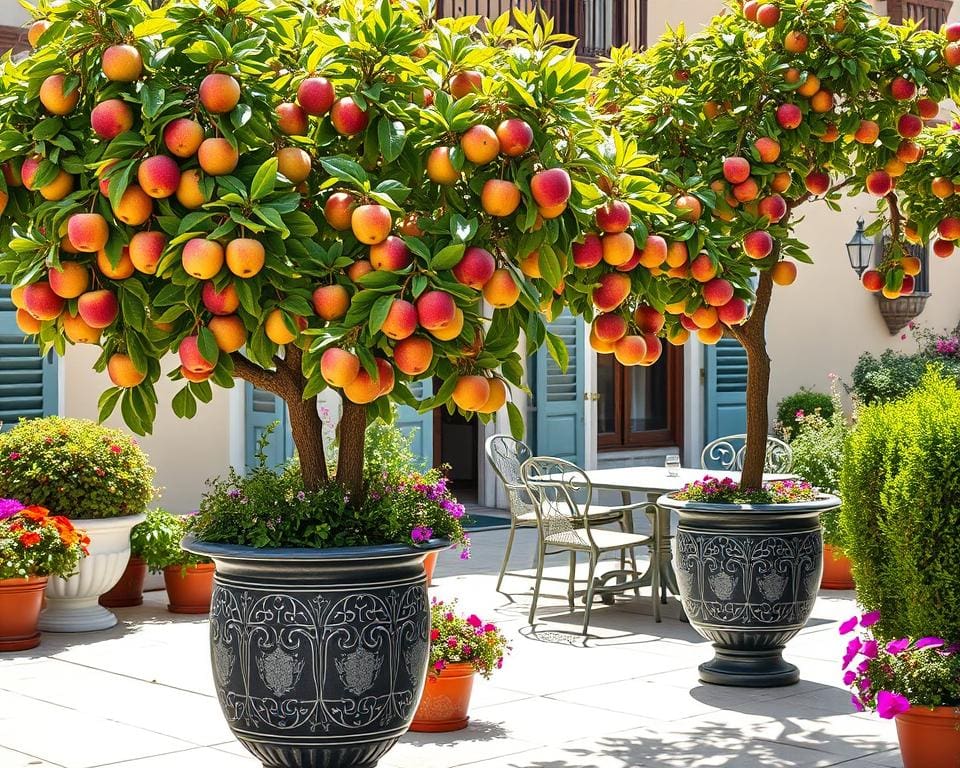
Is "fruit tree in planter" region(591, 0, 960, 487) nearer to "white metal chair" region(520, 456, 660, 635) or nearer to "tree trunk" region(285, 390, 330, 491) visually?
"tree trunk" region(285, 390, 330, 491)

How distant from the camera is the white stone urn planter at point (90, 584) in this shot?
7.43 meters

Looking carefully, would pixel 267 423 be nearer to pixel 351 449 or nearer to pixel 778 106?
pixel 778 106

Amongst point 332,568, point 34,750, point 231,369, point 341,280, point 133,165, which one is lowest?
point 34,750

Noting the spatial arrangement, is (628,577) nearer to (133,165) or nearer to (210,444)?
(210,444)

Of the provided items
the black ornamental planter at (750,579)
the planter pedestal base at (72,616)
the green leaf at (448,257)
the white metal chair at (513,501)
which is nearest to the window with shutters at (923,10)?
the white metal chair at (513,501)

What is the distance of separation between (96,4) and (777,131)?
10.1 ft

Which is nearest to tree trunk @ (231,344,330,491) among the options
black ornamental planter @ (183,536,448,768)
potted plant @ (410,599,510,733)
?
black ornamental planter @ (183,536,448,768)

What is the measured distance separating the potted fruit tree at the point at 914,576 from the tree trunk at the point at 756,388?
1.44 m

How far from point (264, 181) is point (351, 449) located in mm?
1079

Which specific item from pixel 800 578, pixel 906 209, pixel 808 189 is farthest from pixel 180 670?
pixel 906 209

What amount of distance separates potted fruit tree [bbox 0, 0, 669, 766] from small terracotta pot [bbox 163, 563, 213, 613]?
178 inches

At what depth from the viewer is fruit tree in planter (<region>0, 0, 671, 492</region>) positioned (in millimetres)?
2959

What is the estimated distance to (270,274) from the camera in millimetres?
3016

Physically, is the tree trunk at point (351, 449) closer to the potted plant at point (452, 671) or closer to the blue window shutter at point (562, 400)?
the potted plant at point (452, 671)
